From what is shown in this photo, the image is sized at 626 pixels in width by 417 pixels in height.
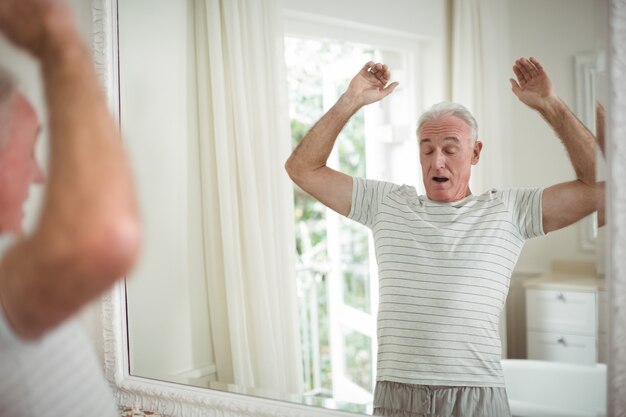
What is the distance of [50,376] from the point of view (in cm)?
56

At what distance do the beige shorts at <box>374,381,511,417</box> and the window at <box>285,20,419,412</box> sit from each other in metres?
0.06

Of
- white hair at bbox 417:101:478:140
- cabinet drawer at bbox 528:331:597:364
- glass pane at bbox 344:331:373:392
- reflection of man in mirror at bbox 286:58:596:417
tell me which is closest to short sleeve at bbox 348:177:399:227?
reflection of man in mirror at bbox 286:58:596:417

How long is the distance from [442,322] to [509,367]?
0.13 m

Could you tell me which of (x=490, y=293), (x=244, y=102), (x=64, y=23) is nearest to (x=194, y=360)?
(x=244, y=102)

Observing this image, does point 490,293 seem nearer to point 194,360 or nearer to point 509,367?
point 509,367

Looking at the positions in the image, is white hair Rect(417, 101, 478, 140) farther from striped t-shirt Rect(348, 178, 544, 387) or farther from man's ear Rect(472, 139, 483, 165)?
striped t-shirt Rect(348, 178, 544, 387)

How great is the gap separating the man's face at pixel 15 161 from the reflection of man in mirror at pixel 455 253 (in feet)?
1.92

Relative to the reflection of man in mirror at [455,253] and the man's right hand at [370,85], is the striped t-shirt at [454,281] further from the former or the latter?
the man's right hand at [370,85]

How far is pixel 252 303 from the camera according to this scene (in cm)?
120

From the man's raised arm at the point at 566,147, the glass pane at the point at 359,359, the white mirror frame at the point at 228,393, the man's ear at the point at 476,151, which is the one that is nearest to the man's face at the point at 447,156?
the man's ear at the point at 476,151

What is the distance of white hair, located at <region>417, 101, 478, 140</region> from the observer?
35.9 inches

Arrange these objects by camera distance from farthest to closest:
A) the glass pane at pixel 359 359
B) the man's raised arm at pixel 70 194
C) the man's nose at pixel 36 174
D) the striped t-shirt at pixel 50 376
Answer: the glass pane at pixel 359 359
the man's nose at pixel 36 174
the striped t-shirt at pixel 50 376
the man's raised arm at pixel 70 194

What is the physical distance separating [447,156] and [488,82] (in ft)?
0.45

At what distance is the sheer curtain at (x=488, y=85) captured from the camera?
894 millimetres
